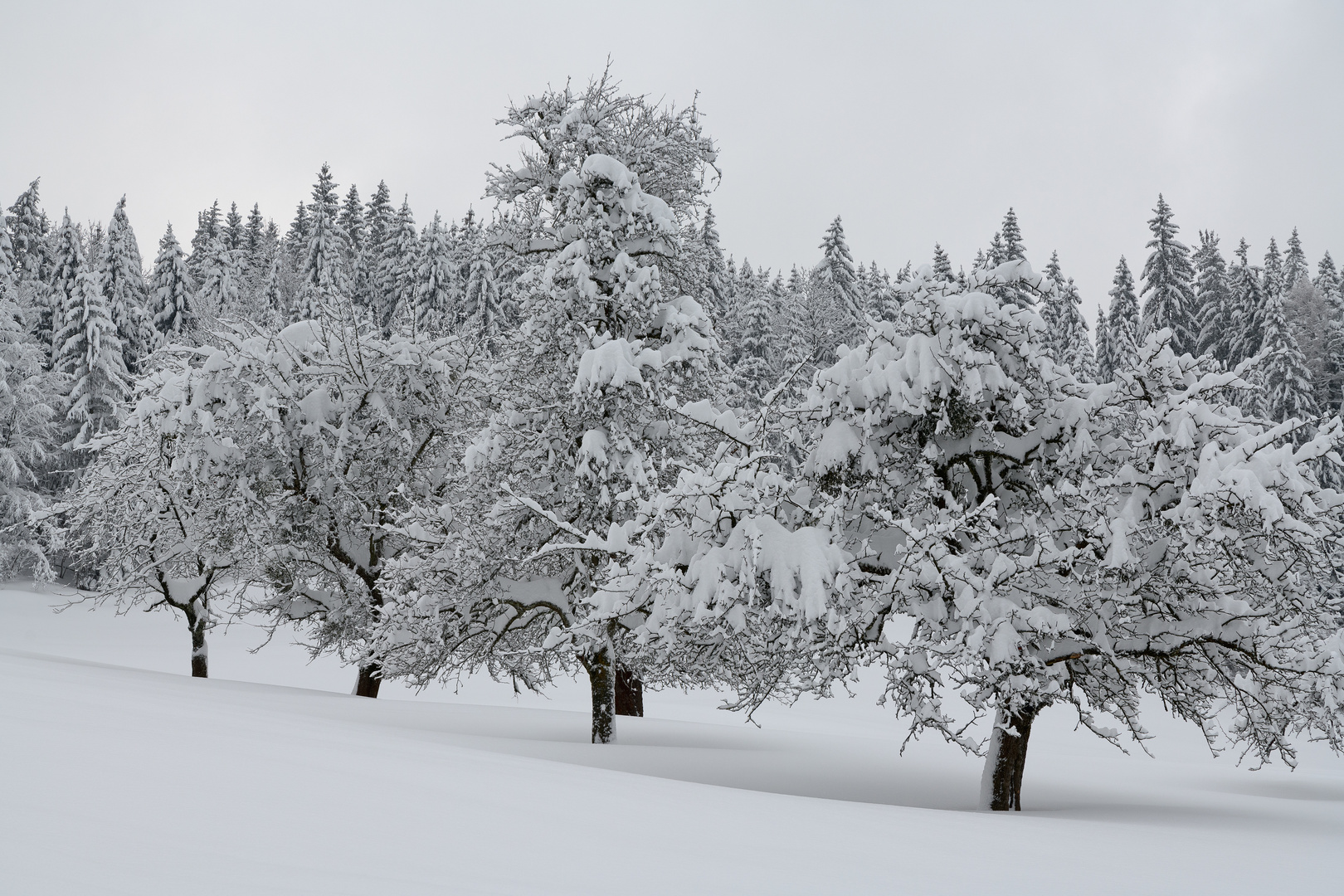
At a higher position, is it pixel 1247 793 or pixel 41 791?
pixel 41 791

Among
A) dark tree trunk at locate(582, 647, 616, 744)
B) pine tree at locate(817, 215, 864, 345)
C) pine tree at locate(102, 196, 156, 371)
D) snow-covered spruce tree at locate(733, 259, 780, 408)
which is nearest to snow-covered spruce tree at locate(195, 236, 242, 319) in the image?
pine tree at locate(102, 196, 156, 371)

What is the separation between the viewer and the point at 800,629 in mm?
9516

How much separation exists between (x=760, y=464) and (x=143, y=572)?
14.6 meters

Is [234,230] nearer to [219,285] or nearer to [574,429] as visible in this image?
[219,285]

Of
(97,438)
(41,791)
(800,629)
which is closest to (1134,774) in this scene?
(800,629)

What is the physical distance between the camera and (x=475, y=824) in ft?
15.1

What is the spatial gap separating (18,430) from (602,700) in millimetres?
37338

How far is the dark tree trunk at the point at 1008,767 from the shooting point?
1084cm

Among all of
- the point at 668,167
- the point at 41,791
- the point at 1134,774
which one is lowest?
the point at 1134,774

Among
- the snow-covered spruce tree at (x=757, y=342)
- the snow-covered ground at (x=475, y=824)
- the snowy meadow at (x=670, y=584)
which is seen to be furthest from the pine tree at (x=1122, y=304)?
the snow-covered ground at (x=475, y=824)

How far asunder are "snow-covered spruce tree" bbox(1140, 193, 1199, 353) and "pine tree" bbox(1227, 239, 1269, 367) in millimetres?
2391

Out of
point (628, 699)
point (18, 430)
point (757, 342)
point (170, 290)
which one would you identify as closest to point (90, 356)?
point (18, 430)

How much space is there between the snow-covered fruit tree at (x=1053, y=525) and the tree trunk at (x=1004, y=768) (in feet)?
0.09

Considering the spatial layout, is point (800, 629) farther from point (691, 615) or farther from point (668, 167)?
point (668, 167)
